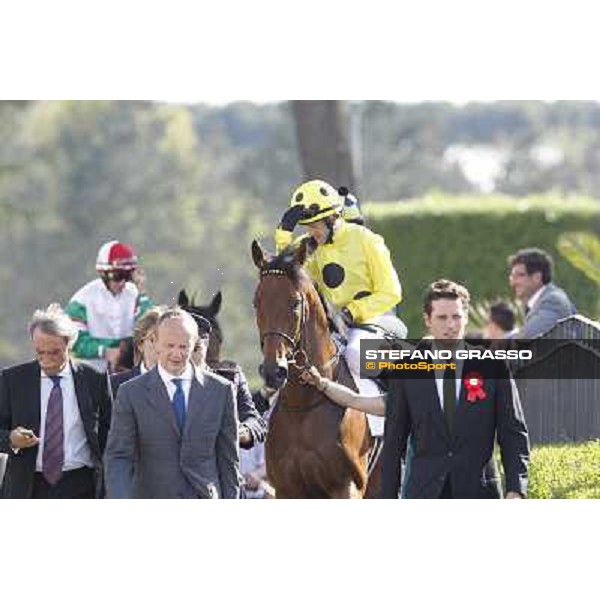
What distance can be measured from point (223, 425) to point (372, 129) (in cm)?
3925

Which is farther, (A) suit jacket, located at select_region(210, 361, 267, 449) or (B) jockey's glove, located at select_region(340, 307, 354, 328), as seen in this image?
(B) jockey's glove, located at select_region(340, 307, 354, 328)

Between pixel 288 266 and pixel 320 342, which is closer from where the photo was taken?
pixel 288 266

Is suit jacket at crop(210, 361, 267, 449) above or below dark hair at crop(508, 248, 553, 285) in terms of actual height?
below

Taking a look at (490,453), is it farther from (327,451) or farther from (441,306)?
(327,451)

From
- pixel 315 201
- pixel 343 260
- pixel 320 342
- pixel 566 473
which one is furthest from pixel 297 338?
pixel 566 473

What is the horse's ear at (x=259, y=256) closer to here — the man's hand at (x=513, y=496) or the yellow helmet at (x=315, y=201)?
the yellow helmet at (x=315, y=201)

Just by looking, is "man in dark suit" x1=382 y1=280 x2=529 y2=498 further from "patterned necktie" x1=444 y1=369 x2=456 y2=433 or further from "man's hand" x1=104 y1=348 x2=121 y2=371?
"man's hand" x1=104 y1=348 x2=121 y2=371

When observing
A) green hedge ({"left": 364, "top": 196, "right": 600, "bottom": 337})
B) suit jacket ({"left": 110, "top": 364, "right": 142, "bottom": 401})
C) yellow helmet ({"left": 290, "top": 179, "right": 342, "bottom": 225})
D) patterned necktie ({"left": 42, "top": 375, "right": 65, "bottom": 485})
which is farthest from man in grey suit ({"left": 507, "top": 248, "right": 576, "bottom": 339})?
green hedge ({"left": 364, "top": 196, "right": 600, "bottom": 337})

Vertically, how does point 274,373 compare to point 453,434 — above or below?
above

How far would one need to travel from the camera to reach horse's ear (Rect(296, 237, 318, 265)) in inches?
469

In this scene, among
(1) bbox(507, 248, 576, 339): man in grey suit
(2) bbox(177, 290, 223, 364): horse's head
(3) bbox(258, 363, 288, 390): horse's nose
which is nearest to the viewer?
(3) bbox(258, 363, 288, 390): horse's nose

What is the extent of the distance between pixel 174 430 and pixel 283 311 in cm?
167

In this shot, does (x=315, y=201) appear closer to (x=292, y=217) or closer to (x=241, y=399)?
(x=292, y=217)

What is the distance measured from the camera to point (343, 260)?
493 inches
